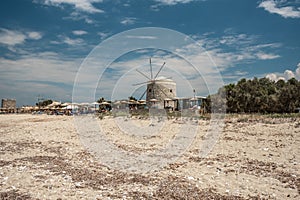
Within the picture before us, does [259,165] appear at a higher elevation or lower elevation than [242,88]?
lower

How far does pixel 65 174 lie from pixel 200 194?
3924 millimetres

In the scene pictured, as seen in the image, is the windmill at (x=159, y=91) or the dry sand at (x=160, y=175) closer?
the dry sand at (x=160, y=175)

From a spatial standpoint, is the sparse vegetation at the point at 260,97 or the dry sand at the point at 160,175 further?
the sparse vegetation at the point at 260,97

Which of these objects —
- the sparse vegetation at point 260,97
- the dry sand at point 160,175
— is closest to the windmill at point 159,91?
the sparse vegetation at point 260,97

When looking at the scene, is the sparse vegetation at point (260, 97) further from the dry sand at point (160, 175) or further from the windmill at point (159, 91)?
the dry sand at point (160, 175)

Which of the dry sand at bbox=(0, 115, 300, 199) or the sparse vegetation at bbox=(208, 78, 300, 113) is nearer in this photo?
the dry sand at bbox=(0, 115, 300, 199)

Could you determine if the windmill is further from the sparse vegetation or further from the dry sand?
the dry sand

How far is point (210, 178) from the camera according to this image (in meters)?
7.91

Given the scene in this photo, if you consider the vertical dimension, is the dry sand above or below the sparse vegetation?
below

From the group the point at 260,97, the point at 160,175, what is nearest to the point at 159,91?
the point at 260,97

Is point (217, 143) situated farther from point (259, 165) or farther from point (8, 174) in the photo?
point (8, 174)

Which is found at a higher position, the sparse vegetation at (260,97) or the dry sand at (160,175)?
the sparse vegetation at (260,97)

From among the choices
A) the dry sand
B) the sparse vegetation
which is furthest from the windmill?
the dry sand

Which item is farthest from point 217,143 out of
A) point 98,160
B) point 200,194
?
point 200,194
